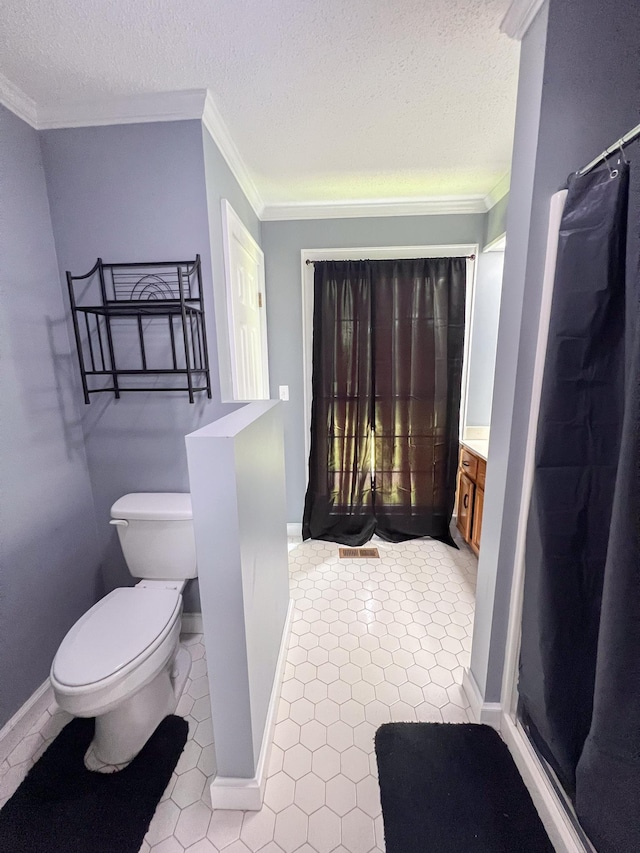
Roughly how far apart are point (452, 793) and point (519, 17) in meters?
2.42

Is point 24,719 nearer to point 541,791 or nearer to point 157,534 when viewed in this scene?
point 157,534

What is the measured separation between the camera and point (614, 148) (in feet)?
2.38

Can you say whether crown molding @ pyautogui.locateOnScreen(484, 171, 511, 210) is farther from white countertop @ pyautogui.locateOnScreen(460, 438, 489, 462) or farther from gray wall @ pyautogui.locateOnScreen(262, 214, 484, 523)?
white countertop @ pyautogui.locateOnScreen(460, 438, 489, 462)

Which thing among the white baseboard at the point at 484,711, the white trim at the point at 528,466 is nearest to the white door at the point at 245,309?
the white trim at the point at 528,466

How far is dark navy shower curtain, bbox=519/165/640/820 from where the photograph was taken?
78cm

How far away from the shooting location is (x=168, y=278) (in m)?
1.45

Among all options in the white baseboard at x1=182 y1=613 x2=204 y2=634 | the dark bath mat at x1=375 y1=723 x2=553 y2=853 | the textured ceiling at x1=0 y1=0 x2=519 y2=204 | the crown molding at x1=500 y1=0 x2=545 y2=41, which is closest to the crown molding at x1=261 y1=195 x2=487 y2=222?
the textured ceiling at x1=0 y1=0 x2=519 y2=204

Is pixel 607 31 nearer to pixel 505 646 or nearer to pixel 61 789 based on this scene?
pixel 505 646

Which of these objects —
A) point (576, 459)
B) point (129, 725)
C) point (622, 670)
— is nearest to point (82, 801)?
point (129, 725)

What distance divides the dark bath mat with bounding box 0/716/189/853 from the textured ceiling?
2389 mm

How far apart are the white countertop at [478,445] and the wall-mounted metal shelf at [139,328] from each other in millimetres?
1649

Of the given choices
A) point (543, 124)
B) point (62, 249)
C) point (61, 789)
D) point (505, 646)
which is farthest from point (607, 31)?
point (61, 789)

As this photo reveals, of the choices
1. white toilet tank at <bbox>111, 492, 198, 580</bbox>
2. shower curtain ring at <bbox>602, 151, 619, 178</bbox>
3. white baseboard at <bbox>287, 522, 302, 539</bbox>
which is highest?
shower curtain ring at <bbox>602, 151, 619, 178</bbox>

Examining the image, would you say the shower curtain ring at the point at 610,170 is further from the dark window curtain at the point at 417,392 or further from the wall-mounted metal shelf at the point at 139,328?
the dark window curtain at the point at 417,392
